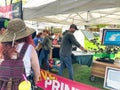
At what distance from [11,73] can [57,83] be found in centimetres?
227

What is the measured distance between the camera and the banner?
13.0 ft

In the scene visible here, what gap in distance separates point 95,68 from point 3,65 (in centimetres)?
456

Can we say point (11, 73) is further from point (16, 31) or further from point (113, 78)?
point (113, 78)

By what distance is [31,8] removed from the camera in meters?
3.87

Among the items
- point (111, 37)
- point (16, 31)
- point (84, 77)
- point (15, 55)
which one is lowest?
point (84, 77)

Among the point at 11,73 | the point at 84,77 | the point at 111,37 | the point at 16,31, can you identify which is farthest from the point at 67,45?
the point at 11,73

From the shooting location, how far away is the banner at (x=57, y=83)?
3963 millimetres

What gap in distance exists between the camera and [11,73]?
241 centimetres

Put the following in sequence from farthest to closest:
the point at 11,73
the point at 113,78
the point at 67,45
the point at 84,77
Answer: the point at 84,77 < the point at 67,45 < the point at 113,78 < the point at 11,73

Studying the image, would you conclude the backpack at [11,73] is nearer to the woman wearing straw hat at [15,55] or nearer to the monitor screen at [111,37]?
the woman wearing straw hat at [15,55]

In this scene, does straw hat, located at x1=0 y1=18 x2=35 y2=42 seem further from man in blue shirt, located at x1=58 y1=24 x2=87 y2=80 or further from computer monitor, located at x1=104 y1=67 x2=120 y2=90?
man in blue shirt, located at x1=58 y1=24 x2=87 y2=80

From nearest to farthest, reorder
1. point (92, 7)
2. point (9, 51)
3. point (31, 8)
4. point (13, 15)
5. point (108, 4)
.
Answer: point (9, 51)
point (108, 4)
point (92, 7)
point (31, 8)
point (13, 15)

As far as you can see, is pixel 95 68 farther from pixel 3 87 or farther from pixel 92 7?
pixel 3 87

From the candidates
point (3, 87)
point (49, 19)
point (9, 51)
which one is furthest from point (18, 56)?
point (49, 19)
